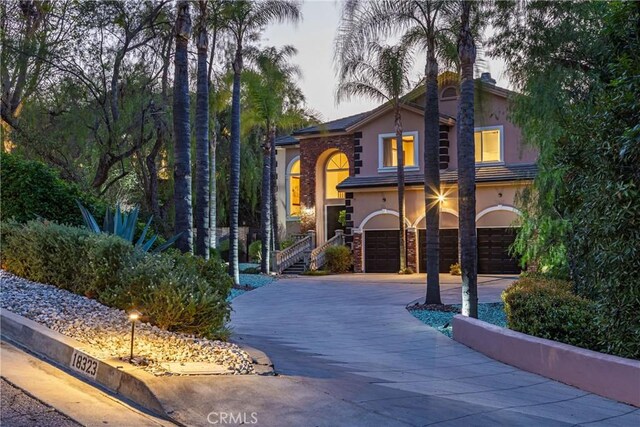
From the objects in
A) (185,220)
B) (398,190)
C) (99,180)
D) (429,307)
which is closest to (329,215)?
(398,190)

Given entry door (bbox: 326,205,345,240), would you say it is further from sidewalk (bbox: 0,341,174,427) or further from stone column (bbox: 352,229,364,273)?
sidewalk (bbox: 0,341,174,427)

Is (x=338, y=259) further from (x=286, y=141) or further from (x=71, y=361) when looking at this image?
(x=71, y=361)

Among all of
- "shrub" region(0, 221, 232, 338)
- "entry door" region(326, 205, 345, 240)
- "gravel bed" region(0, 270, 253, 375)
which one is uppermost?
"entry door" region(326, 205, 345, 240)

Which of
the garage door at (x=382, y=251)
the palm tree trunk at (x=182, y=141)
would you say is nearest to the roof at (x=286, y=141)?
the garage door at (x=382, y=251)

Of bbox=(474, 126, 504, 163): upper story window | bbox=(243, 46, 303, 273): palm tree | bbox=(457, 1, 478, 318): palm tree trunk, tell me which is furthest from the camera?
bbox=(474, 126, 504, 163): upper story window

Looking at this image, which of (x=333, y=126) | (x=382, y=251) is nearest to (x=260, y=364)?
(x=382, y=251)

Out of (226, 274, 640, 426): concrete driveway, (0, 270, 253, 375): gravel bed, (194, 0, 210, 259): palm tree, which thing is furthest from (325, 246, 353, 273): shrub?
(0, 270, 253, 375): gravel bed

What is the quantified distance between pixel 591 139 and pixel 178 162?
850 cm

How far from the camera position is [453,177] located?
29188mm

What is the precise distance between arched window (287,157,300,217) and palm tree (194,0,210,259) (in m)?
19.4

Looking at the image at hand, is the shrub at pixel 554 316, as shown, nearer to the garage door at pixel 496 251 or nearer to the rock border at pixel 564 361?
the rock border at pixel 564 361

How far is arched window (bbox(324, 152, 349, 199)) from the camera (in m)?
35.1

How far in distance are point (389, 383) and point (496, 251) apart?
21957mm

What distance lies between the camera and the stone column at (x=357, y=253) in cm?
3159
